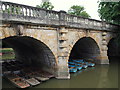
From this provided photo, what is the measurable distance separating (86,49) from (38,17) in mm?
8233

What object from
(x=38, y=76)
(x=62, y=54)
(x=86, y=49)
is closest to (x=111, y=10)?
(x=86, y=49)

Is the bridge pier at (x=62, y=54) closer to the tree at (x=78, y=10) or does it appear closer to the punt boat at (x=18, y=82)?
the punt boat at (x=18, y=82)

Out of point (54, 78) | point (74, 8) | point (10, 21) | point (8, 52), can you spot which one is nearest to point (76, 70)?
point (54, 78)

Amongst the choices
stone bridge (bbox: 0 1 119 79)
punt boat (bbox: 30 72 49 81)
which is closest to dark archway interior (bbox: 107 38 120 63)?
stone bridge (bbox: 0 1 119 79)

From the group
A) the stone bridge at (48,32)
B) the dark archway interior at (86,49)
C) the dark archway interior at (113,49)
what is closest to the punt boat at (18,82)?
the stone bridge at (48,32)

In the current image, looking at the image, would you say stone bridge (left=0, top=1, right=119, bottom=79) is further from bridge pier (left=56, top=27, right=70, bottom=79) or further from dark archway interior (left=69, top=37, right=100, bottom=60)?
dark archway interior (left=69, top=37, right=100, bottom=60)

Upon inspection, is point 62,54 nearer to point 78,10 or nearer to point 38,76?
point 38,76

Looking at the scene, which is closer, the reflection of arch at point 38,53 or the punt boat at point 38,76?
the punt boat at point 38,76

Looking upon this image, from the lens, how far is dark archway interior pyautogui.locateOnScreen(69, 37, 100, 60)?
12.8 meters

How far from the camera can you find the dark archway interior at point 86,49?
12784 millimetres

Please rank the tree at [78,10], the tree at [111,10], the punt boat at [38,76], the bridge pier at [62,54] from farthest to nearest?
the tree at [78,10] < the tree at [111,10] < the bridge pier at [62,54] < the punt boat at [38,76]

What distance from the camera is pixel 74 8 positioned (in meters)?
37.5

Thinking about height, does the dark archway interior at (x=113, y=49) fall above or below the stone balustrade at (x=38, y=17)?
below

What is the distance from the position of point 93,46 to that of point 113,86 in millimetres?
5926
